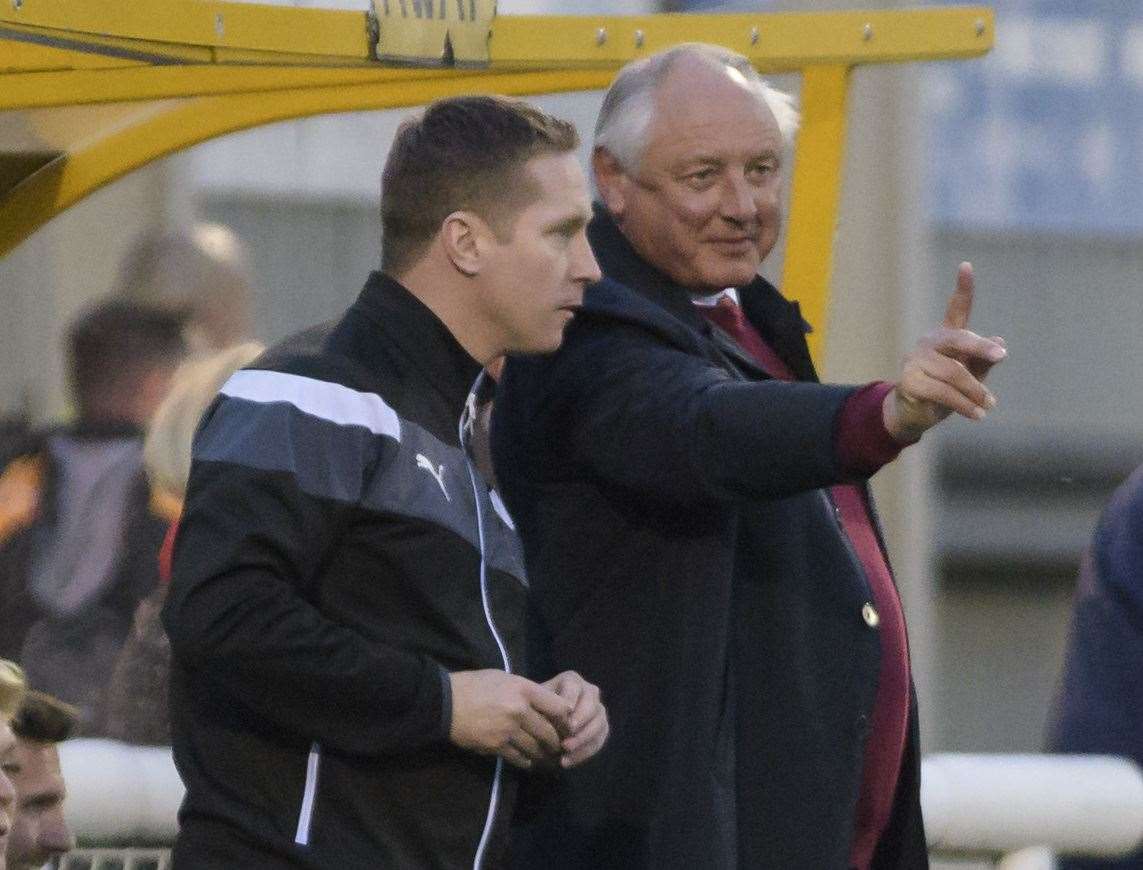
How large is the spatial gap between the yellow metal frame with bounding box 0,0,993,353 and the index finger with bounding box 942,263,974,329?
0.82 metres

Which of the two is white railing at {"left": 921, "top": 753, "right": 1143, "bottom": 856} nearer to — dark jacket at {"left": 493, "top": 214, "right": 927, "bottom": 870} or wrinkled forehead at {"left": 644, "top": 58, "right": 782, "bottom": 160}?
dark jacket at {"left": 493, "top": 214, "right": 927, "bottom": 870}

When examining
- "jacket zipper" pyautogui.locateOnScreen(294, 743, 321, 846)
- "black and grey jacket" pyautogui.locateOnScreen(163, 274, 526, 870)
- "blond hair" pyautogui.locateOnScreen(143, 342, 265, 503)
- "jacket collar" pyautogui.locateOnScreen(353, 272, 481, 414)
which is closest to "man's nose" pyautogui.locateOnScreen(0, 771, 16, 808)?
"black and grey jacket" pyautogui.locateOnScreen(163, 274, 526, 870)

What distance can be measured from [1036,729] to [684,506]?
1295cm

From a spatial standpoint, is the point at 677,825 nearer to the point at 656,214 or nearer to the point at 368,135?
the point at 656,214

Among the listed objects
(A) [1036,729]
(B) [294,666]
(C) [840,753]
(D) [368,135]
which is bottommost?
(A) [1036,729]

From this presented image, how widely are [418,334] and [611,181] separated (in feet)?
2.07

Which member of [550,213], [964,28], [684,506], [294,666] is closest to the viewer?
[294,666]

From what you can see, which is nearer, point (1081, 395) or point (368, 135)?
point (368, 135)

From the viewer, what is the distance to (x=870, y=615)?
2965mm

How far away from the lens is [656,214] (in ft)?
10.1

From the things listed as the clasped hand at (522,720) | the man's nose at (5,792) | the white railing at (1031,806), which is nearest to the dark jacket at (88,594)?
the white railing at (1031,806)

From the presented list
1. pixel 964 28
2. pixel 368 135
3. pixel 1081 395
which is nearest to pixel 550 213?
pixel 964 28

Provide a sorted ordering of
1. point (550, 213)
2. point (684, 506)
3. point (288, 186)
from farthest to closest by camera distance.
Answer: point (288, 186)
point (684, 506)
point (550, 213)

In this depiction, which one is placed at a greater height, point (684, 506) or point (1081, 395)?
point (684, 506)
